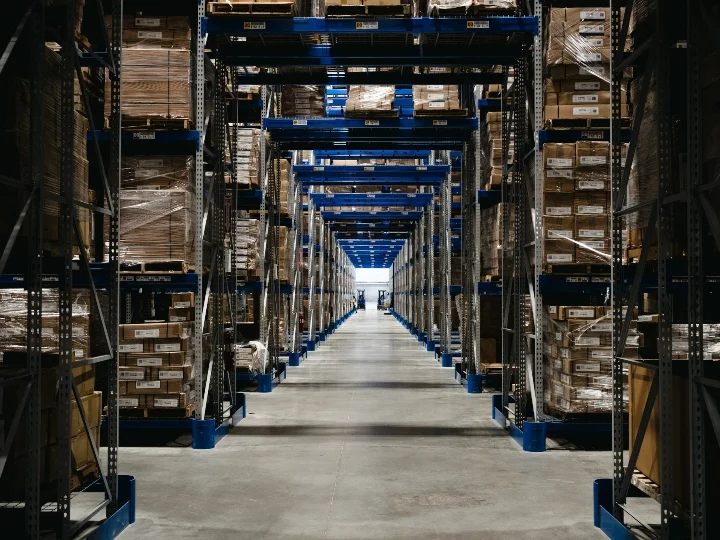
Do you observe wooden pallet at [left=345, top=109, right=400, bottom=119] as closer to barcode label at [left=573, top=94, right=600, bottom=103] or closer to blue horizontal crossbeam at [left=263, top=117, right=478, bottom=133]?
blue horizontal crossbeam at [left=263, top=117, right=478, bottom=133]

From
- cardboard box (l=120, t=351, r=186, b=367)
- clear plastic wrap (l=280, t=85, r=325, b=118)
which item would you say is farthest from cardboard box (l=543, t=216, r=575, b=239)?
clear plastic wrap (l=280, t=85, r=325, b=118)

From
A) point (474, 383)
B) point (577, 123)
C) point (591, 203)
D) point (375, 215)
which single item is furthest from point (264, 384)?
point (375, 215)

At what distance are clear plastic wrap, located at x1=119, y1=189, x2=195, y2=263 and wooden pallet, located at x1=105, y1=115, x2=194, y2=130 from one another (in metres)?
0.65

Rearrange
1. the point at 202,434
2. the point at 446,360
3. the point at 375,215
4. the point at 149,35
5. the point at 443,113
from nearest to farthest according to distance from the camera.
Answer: the point at 202,434
the point at 149,35
the point at 443,113
the point at 446,360
the point at 375,215

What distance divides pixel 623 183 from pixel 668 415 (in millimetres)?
1613

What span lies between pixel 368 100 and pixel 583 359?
584cm

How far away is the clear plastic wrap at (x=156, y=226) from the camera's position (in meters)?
7.87

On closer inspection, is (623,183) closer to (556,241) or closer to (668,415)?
(668,415)

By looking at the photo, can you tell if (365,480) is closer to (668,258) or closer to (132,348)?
(132,348)

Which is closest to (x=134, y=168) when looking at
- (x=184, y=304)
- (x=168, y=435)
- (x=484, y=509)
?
(x=184, y=304)

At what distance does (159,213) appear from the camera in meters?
7.91

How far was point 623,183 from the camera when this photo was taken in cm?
503

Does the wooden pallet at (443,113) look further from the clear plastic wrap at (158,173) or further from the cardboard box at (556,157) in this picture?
the clear plastic wrap at (158,173)

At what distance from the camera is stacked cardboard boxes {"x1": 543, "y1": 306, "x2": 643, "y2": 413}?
301 inches
